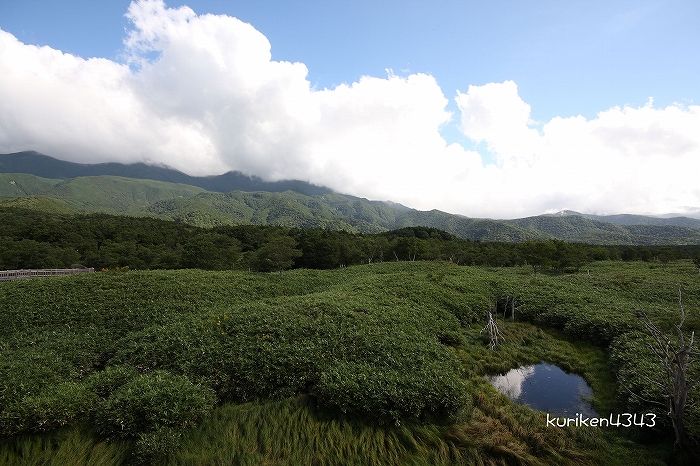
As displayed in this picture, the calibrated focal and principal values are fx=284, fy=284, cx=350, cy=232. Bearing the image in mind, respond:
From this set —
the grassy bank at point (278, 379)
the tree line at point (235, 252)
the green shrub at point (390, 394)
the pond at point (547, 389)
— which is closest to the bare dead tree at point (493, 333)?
the grassy bank at point (278, 379)

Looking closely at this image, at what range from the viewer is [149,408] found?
7.48 m

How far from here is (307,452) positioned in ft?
24.3

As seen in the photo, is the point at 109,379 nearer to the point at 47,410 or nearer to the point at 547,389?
the point at 47,410

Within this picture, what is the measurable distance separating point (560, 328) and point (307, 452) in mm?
18343

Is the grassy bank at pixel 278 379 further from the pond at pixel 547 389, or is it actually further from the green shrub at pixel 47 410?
the pond at pixel 547 389

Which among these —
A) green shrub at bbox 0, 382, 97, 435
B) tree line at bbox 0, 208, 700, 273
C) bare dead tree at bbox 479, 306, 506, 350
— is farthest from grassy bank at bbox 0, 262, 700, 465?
tree line at bbox 0, 208, 700, 273

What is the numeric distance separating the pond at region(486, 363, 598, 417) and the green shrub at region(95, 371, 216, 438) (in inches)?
445

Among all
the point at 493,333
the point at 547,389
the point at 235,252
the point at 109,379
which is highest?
the point at 109,379

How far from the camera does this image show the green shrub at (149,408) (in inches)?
286

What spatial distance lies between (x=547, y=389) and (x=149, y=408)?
14.3 meters

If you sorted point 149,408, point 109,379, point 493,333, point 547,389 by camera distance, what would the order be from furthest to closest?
point 493,333, point 547,389, point 109,379, point 149,408

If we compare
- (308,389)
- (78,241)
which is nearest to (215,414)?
(308,389)

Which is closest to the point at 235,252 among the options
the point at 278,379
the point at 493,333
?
the point at 493,333

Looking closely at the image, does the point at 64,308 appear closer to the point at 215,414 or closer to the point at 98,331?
the point at 98,331
